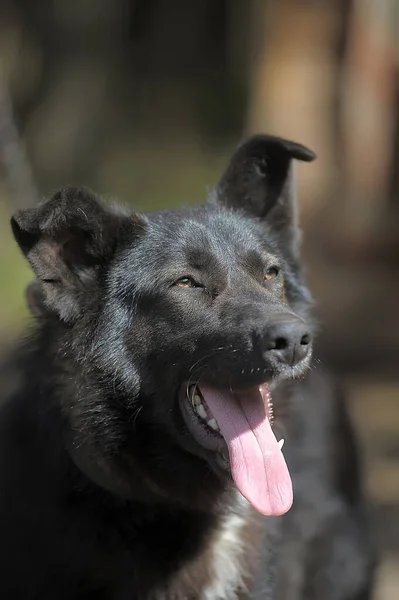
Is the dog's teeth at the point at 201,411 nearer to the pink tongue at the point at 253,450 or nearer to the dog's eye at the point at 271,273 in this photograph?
the pink tongue at the point at 253,450

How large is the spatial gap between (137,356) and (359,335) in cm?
459

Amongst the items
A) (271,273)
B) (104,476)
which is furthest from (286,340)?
(104,476)

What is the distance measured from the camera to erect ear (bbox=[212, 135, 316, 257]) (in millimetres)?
3438

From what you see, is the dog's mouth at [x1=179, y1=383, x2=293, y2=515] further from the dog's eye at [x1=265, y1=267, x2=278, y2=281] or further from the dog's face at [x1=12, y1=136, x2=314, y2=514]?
the dog's eye at [x1=265, y1=267, x2=278, y2=281]

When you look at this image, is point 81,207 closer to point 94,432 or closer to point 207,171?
point 94,432

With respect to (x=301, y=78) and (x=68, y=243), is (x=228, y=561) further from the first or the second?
(x=301, y=78)

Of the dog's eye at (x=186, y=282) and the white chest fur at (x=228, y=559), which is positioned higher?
the dog's eye at (x=186, y=282)

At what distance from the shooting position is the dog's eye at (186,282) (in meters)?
2.96

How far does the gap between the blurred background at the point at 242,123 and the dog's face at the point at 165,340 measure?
19.9 inches

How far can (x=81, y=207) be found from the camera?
2938 millimetres

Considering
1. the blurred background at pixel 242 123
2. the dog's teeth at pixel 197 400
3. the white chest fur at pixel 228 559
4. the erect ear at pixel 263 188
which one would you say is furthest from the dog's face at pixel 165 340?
the blurred background at pixel 242 123

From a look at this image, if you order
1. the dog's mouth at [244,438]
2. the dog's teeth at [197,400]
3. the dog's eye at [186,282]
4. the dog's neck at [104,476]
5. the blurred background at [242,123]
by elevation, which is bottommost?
the blurred background at [242,123]

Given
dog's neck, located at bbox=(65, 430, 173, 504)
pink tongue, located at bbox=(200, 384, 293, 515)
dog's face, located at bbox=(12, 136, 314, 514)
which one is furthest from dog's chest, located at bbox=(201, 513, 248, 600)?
pink tongue, located at bbox=(200, 384, 293, 515)

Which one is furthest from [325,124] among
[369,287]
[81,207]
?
[81,207]
